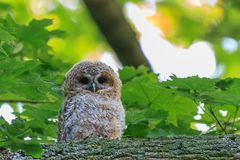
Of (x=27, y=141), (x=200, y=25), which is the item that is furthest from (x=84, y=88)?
(x=200, y=25)

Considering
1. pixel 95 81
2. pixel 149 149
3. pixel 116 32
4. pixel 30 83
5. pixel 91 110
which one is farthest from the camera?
pixel 116 32

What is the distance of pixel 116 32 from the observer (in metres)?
7.30

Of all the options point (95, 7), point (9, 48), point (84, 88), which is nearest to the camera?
point (9, 48)

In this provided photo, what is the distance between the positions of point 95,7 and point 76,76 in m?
1.91

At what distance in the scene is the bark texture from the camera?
304cm

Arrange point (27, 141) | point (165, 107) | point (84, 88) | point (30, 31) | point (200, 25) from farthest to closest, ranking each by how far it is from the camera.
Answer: point (200, 25), point (84, 88), point (30, 31), point (165, 107), point (27, 141)

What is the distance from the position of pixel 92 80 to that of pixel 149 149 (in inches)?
92.4

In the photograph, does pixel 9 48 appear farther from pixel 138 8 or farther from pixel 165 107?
pixel 138 8

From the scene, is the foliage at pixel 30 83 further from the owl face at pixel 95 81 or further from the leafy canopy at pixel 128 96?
the owl face at pixel 95 81

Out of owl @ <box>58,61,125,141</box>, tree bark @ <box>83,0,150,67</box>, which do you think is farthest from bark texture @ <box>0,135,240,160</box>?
tree bark @ <box>83,0,150,67</box>

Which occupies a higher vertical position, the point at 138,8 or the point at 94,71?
the point at 138,8

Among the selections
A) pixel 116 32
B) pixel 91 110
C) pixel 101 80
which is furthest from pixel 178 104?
pixel 116 32

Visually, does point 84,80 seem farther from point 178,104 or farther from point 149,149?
point 149,149

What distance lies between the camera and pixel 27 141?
2762 mm
